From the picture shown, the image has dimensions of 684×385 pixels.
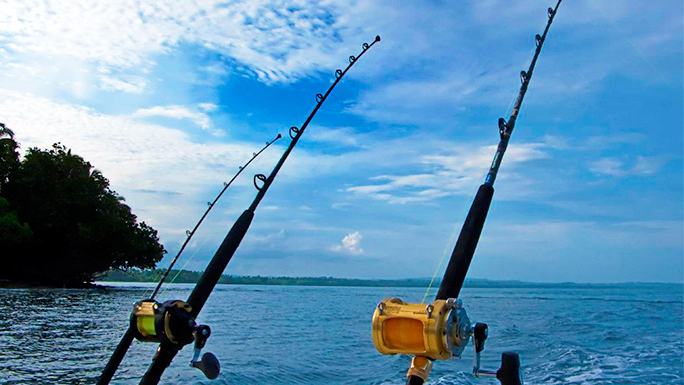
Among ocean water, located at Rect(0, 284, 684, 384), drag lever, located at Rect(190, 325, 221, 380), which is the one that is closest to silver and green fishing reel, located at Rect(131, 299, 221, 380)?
drag lever, located at Rect(190, 325, 221, 380)

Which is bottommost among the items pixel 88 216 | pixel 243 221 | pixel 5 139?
pixel 243 221

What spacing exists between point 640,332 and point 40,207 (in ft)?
99.1

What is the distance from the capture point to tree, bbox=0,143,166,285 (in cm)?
3247

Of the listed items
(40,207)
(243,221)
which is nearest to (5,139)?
(40,207)

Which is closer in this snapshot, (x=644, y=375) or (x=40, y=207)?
(x=644, y=375)

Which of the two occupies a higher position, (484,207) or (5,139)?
(5,139)

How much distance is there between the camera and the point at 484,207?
264 cm

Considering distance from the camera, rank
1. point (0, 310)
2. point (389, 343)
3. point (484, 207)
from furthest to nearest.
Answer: point (0, 310) < point (484, 207) < point (389, 343)

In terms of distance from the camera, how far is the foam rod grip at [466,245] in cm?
232

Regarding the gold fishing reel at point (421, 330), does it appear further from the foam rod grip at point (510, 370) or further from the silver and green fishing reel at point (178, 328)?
the silver and green fishing reel at point (178, 328)

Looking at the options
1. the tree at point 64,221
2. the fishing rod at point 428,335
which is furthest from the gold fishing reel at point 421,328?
the tree at point 64,221

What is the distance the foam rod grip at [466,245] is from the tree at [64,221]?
1301 inches

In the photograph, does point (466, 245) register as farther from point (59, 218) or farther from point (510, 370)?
point (59, 218)

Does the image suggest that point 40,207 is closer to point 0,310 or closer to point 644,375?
point 0,310
